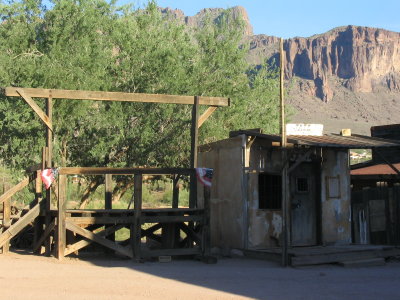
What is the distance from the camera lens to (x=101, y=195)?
3253 cm

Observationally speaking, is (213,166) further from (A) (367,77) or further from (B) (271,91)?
(A) (367,77)

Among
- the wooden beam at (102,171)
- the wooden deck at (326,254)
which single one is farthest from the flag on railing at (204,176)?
the wooden deck at (326,254)

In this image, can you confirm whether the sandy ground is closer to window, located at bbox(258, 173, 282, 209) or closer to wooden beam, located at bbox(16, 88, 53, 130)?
window, located at bbox(258, 173, 282, 209)

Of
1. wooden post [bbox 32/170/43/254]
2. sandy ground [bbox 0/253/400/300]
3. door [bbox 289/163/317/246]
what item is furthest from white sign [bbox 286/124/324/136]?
wooden post [bbox 32/170/43/254]

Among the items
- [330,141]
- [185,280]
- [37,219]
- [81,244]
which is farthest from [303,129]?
[37,219]

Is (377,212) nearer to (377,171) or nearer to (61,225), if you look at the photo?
(377,171)

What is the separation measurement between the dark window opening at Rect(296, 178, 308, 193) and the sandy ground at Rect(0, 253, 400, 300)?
2671 mm

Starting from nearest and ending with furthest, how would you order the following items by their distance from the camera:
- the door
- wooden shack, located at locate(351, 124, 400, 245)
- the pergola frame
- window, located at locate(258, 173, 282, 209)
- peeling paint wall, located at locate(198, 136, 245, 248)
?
1. the pergola frame
2. peeling paint wall, located at locate(198, 136, 245, 248)
3. window, located at locate(258, 173, 282, 209)
4. the door
5. wooden shack, located at locate(351, 124, 400, 245)

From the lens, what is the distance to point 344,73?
14812 centimetres

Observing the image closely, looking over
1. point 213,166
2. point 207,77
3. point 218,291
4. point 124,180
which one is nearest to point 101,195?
point 124,180

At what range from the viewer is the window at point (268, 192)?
542 inches

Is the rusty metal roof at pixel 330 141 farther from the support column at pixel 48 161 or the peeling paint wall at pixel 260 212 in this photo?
the support column at pixel 48 161

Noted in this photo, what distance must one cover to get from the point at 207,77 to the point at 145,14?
3.32m

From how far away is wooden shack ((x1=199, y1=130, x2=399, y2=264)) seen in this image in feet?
44.2
